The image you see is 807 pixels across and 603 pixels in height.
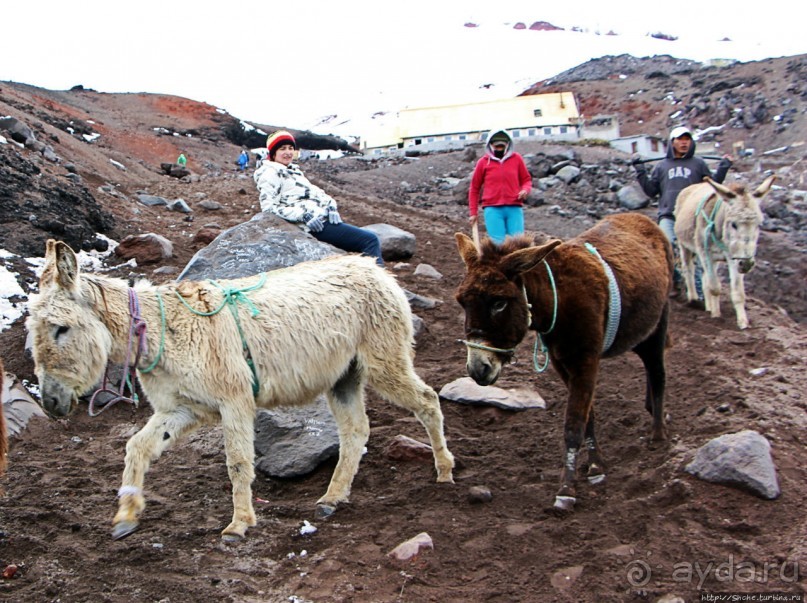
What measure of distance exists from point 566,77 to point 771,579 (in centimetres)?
9174

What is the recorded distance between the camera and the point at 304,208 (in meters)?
7.79

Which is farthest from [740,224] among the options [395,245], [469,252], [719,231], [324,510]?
[324,510]

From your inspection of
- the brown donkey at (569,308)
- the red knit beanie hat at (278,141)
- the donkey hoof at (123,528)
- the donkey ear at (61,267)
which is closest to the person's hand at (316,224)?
the red knit beanie hat at (278,141)

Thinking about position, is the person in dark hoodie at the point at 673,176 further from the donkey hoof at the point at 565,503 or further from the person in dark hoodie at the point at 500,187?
the donkey hoof at the point at 565,503

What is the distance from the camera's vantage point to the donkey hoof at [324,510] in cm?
493

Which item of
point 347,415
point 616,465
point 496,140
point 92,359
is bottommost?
point 616,465

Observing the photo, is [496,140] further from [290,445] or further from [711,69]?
[711,69]

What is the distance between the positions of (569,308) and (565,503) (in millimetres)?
1254

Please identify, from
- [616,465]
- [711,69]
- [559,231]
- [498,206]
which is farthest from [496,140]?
[711,69]

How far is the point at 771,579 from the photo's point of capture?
3650 millimetres

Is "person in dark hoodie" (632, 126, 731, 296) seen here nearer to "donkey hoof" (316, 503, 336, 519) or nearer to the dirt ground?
the dirt ground

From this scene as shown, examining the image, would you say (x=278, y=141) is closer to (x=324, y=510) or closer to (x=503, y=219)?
(x=503, y=219)

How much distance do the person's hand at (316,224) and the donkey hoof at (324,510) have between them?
3546 mm

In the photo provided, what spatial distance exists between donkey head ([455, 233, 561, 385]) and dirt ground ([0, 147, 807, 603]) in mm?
1005
